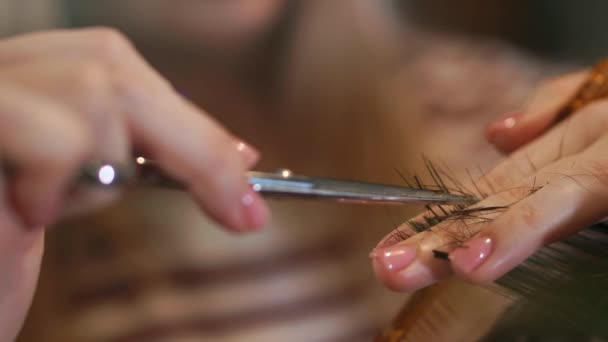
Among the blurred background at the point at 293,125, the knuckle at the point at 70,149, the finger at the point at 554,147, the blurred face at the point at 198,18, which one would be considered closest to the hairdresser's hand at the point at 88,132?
the knuckle at the point at 70,149

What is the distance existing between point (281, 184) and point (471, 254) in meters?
0.11

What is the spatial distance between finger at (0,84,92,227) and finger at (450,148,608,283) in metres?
0.20

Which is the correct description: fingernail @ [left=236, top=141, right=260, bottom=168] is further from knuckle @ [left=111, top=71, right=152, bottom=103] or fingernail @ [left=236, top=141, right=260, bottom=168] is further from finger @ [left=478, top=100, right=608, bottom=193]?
finger @ [left=478, top=100, right=608, bottom=193]

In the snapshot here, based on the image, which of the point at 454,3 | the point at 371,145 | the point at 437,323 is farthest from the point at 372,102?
the point at 437,323

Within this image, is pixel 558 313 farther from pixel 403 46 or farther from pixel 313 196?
pixel 403 46

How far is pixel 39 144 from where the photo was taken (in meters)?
0.23

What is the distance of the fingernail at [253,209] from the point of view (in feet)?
0.88

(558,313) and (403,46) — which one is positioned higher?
(403,46)

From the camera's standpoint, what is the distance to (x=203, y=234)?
3.56ft

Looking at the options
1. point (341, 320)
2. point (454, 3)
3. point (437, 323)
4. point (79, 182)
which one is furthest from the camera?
point (454, 3)

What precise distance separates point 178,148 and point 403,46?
1.01 meters

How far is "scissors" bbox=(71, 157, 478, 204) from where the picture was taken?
25 cm

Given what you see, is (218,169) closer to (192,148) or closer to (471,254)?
(192,148)

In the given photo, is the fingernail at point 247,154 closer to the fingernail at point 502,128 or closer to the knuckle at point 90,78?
the knuckle at point 90,78
